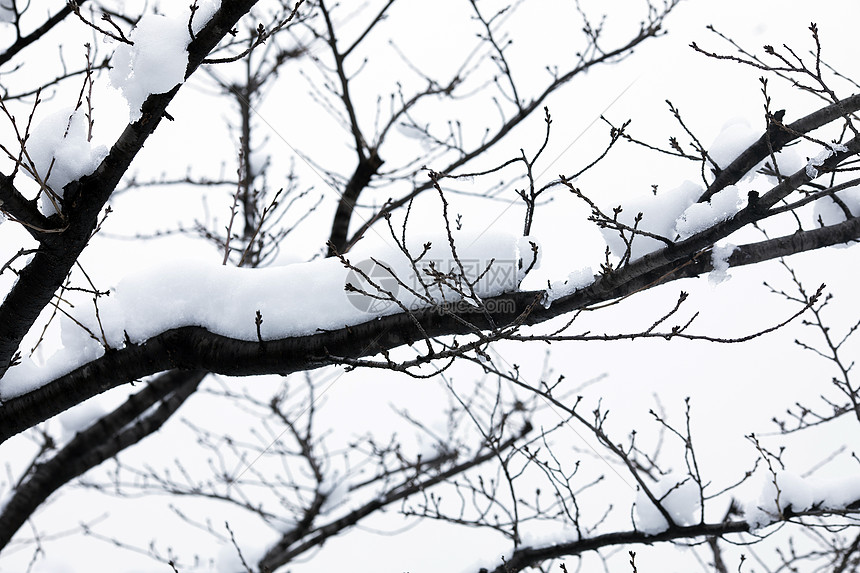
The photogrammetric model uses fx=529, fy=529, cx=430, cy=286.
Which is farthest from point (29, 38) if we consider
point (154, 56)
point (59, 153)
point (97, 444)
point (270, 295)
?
point (97, 444)

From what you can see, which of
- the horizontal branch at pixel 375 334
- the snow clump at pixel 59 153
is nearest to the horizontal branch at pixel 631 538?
the horizontal branch at pixel 375 334

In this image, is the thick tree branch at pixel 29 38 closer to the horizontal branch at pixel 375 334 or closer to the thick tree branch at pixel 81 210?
the thick tree branch at pixel 81 210

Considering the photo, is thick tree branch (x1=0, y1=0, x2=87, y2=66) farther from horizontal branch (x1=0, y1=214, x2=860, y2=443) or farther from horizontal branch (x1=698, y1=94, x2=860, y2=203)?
horizontal branch (x1=698, y1=94, x2=860, y2=203)

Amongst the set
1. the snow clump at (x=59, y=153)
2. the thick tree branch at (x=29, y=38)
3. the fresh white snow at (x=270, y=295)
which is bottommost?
the fresh white snow at (x=270, y=295)

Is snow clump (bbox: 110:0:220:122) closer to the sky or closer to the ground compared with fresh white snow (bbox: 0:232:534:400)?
closer to the sky

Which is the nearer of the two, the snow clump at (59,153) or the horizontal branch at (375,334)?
the snow clump at (59,153)

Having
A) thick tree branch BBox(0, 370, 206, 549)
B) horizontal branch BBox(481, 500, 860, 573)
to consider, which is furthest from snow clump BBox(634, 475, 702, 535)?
thick tree branch BBox(0, 370, 206, 549)

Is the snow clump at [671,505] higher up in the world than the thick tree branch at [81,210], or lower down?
lower down

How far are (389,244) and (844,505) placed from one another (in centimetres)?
228

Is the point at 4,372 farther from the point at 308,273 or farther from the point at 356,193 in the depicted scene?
the point at 356,193

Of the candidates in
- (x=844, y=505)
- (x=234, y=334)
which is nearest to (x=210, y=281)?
(x=234, y=334)

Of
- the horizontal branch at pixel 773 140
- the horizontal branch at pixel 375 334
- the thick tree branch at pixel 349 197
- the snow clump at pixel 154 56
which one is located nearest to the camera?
the snow clump at pixel 154 56

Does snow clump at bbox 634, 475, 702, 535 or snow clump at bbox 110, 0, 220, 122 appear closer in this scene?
snow clump at bbox 110, 0, 220, 122

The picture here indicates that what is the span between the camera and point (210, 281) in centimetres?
207
